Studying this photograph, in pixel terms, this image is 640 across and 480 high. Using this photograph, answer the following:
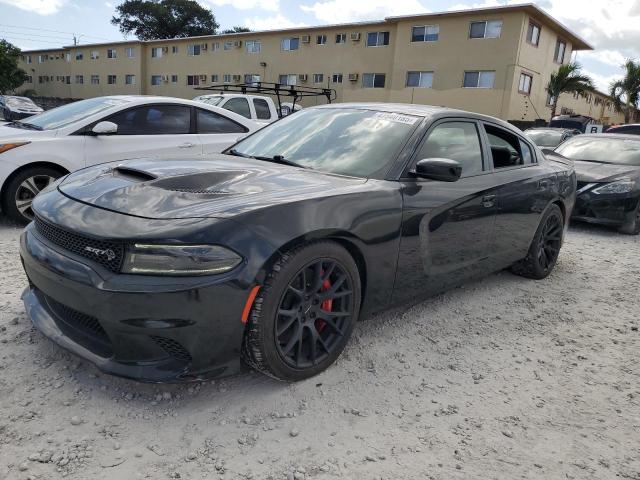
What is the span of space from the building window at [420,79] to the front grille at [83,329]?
26391 mm

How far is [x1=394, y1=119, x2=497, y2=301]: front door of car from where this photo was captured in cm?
304

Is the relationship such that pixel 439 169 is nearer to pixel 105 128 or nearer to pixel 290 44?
pixel 105 128

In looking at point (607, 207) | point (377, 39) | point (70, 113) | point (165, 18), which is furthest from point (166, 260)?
point (165, 18)

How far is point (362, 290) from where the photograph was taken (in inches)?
113

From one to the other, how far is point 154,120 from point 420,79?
23.2 meters

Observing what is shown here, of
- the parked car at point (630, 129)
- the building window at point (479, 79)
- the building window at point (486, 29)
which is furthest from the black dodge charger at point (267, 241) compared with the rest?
the building window at point (486, 29)

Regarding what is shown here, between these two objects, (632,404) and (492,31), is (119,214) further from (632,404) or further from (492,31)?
(492,31)

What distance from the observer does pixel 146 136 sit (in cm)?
599

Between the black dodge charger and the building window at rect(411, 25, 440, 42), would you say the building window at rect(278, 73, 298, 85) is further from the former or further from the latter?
the black dodge charger

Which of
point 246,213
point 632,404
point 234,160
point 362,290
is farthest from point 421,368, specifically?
point 234,160

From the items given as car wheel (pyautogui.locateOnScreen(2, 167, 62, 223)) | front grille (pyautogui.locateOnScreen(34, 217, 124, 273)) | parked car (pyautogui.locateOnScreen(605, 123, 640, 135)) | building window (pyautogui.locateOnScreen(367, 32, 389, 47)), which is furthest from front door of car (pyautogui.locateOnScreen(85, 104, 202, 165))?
building window (pyautogui.locateOnScreen(367, 32, 389, 47))

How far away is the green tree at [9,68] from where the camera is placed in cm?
4591

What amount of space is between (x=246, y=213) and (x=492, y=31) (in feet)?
84.3

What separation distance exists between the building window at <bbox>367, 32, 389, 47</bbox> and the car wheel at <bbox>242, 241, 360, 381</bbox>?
28165 mm
